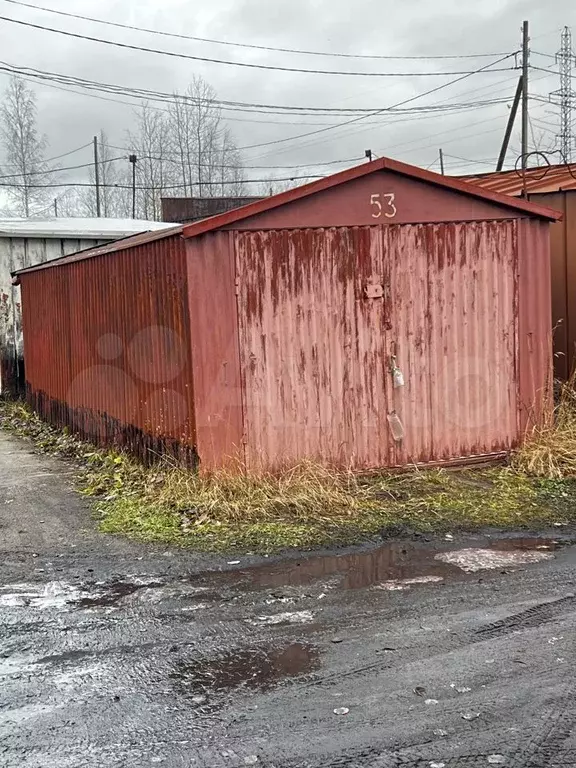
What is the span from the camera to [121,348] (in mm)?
8555

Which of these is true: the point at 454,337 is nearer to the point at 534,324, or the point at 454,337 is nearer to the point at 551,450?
the point at 534,324

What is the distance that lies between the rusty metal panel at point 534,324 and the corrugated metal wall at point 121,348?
3381mm

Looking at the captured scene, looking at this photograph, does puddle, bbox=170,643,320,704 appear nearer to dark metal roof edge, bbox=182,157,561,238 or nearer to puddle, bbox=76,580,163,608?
puddle, bbox=76,580,163,608

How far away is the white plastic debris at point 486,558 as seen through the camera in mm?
5301

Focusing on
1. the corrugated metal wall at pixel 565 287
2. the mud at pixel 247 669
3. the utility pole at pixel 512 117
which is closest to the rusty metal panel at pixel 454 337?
the corrugated metal wall at pixel 565 287

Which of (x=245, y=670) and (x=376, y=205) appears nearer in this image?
(x=245, y=670)

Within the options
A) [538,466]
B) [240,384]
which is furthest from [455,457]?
[240,384]

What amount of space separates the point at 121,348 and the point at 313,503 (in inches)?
122

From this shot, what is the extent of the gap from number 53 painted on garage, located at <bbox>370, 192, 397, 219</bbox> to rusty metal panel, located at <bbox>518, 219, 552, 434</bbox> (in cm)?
145

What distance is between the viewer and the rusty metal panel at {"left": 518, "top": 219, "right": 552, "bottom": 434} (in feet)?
26.4

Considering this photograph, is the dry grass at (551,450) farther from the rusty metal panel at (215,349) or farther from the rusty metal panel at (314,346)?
the rusty metal panel at (215,349)

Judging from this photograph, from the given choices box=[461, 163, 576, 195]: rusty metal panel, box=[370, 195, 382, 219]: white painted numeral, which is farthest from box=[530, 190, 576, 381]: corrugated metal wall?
box=[370, 195, 382, 219]: white painted numeral

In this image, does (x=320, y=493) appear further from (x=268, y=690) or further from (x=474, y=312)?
(x=268, y=690)

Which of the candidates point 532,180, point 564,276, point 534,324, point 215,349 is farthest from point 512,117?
point 215,349
